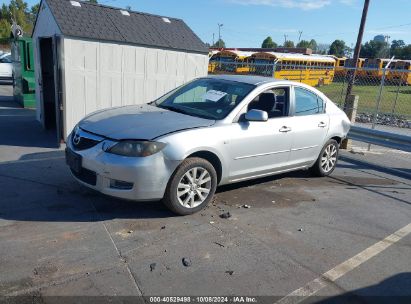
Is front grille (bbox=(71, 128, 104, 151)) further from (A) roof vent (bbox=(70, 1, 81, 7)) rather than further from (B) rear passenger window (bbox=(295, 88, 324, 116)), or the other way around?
(A) roof vent (bbox=(70, 1, 81, 7))

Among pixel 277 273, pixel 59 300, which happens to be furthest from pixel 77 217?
pixel 277 273

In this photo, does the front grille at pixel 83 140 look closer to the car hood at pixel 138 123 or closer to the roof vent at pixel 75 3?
the car hood at pixel 138 123

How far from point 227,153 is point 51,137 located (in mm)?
5111

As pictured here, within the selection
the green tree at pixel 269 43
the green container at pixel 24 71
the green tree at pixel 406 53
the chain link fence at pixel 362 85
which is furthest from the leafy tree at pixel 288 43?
the green container at pixel 24 71

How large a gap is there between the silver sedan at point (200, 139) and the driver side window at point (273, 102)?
1 cm

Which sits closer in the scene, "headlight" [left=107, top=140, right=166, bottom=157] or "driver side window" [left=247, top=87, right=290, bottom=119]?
"headlight" [left=107, top=140, right=166, bottom=157]

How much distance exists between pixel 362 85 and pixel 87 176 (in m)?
26.7

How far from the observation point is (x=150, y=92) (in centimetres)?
898

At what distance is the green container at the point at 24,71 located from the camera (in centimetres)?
1164

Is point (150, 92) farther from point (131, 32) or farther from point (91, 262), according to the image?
point (91, 262)

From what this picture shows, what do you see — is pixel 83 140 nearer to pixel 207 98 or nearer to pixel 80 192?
pixel 80 192

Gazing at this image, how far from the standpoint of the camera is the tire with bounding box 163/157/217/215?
448cm

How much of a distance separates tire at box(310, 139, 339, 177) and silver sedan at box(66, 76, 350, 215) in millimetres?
91

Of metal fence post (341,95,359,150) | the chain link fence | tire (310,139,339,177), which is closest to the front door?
tire (310,139,339,177)
